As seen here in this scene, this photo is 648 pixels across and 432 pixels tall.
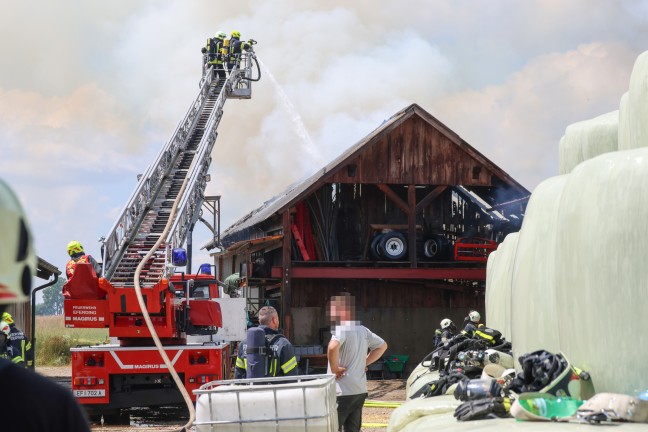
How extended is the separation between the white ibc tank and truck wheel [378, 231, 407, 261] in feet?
59.9

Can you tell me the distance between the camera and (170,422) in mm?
14227

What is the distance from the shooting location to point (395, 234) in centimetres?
2511

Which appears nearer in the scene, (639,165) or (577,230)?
(639,165)

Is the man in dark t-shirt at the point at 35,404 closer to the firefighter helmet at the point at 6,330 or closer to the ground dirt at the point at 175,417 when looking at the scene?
the ground dirt at the point at 175,417

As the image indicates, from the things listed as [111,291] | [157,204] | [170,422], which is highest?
[157,204]

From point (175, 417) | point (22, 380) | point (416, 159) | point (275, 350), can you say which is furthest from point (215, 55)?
point (22, 380)

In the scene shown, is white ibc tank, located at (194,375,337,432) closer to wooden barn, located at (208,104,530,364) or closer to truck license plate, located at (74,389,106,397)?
truck license plate, located at (74,389,106,397)

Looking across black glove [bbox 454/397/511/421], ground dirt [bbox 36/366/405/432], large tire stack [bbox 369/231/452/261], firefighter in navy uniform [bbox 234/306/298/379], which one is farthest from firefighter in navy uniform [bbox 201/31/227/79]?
black glove [bbox 454/397/511/421]

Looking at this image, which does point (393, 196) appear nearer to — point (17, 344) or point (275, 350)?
point (17, 344)

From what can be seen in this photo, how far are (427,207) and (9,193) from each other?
993 inches

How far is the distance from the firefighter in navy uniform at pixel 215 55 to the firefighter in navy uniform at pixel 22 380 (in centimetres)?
2819

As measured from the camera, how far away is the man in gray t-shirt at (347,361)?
8.44 meters

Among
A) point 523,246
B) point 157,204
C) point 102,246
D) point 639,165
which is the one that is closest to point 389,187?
point 157,204

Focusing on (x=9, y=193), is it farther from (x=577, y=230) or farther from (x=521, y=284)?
(x=521, y=284)
